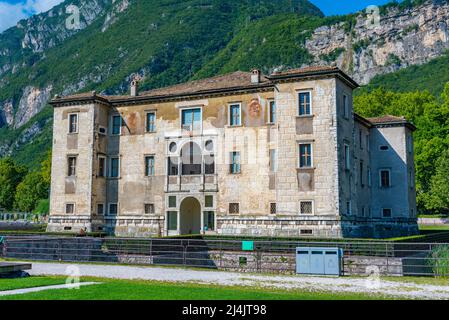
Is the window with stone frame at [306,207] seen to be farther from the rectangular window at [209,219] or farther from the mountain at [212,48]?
the mountain at [212,48]

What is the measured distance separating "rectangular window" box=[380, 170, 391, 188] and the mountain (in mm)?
99884

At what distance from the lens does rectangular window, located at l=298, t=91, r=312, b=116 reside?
115 ft

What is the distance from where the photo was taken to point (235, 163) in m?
38.8

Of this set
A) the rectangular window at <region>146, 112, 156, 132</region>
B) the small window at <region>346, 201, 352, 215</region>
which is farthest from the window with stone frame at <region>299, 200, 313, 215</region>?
the rectangular window at <region>146, 112, 156, 132</region>

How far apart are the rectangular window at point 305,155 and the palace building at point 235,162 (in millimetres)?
70

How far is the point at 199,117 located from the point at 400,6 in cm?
13300

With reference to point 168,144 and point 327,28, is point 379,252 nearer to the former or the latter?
point 168,144

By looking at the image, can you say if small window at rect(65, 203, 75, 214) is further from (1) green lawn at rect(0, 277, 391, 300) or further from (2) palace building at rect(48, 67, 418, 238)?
(1) green lawn at rect(0, 277, 391, 300)

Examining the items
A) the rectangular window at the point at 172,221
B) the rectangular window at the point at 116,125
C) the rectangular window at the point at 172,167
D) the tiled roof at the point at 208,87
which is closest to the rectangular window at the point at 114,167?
the rectangular window at the point at 116,125

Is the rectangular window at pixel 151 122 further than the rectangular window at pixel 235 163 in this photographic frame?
Yes

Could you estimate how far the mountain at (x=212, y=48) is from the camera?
146375 mm

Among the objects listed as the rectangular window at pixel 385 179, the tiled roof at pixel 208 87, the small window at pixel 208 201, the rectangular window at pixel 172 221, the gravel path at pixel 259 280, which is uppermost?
the tiled roof at pixel 208 87
